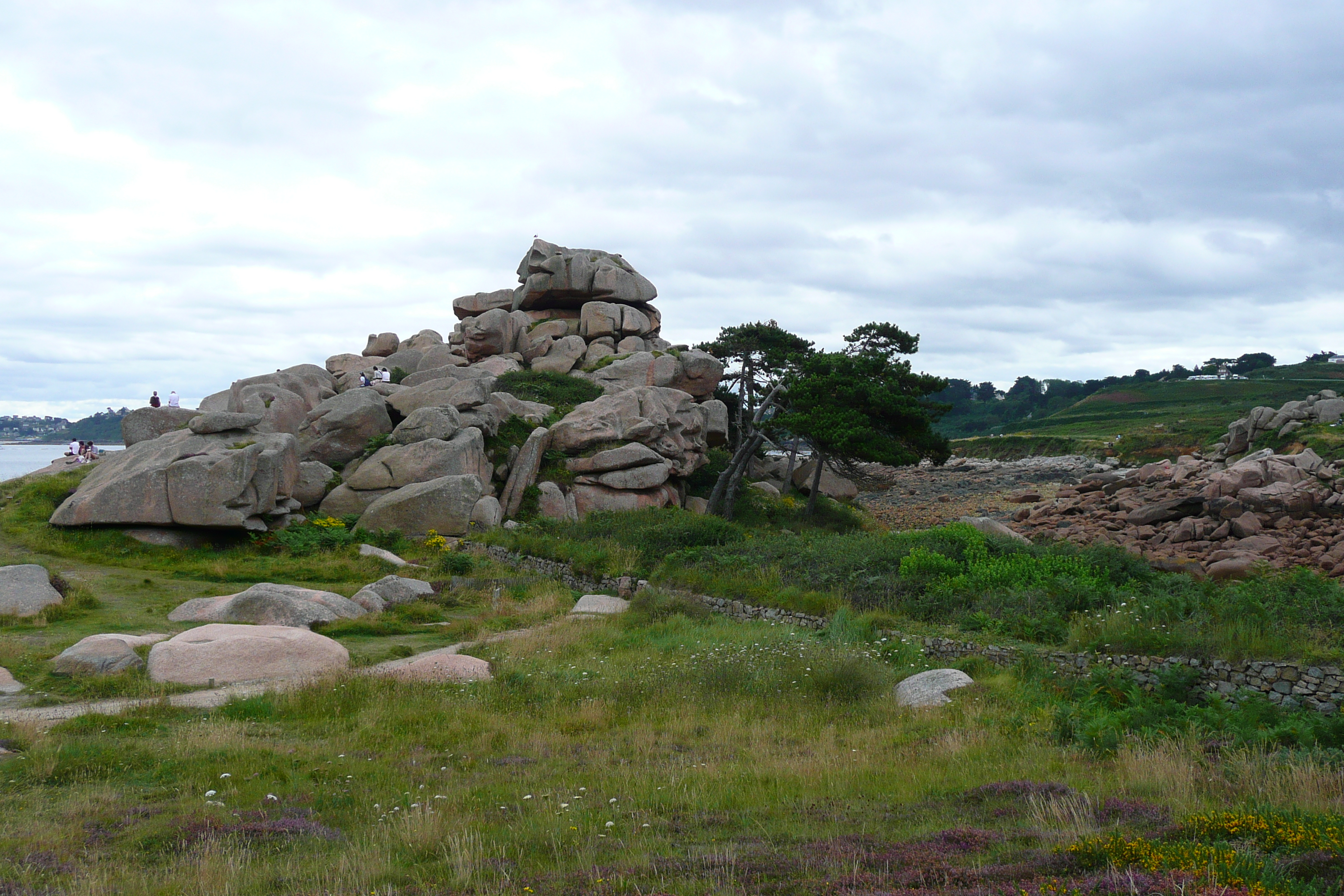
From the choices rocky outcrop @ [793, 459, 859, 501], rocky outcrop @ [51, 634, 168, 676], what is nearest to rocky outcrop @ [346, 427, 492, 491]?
rocky outcrop @ [51, 634, 168, 676]

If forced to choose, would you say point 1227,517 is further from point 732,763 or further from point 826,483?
point 732,763

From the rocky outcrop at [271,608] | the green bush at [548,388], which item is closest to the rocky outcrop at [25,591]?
the rocky outcrop at [271,608]

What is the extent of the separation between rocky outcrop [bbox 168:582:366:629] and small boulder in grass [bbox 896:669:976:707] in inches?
452

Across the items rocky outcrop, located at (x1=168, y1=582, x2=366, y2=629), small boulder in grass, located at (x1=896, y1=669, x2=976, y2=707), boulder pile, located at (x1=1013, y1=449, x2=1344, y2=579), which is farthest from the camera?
boulder pile, located at (x1=1013, y1=449, x2=1344, y2=579)

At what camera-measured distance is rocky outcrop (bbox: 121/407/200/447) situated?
33.5m

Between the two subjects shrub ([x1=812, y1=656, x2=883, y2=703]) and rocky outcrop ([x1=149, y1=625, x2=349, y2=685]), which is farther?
rocky outcrop ([x1=149, y1=625, x2=349, y2=685])

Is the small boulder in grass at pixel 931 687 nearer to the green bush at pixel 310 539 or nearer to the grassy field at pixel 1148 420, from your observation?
the green bush at pixel 310 539

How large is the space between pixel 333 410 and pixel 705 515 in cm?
1512

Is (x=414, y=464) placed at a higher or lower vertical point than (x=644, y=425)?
lower

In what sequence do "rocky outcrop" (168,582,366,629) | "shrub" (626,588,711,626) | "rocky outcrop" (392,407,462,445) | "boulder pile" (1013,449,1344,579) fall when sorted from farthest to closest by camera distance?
1. "rocky outcrop" (392,407,462,445)
2. "boulder pile" (1013,449,1344,579)
3. "shrub" (626,588,711,626)
4. "rocky outcrop" (168,582,366,629)

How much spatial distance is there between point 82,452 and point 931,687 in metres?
44.4

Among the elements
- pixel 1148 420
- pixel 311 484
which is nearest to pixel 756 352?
pixel 311 484

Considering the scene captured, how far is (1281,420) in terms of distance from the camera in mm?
55094

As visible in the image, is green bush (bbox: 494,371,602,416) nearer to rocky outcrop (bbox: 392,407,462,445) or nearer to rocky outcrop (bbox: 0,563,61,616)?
rocky outcrop (bbox: 392,407,462,445)
